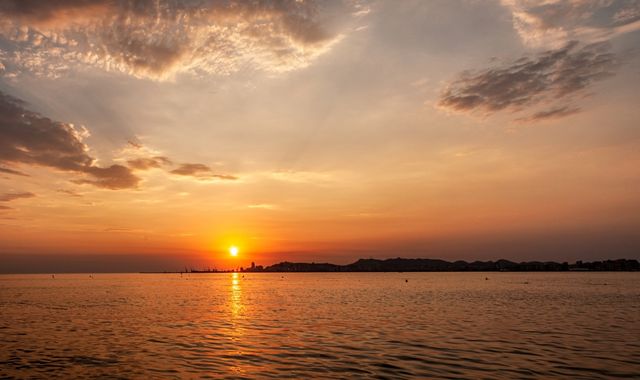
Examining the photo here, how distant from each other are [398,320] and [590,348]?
2443 centimetres

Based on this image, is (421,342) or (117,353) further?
(421,342)

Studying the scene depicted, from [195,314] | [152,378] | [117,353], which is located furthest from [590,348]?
[195,314]

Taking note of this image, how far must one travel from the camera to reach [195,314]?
230ft

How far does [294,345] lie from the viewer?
132 feet

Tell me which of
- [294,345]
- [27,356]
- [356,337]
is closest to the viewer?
[27,356]

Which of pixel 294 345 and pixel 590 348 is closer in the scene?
pixel 590 348

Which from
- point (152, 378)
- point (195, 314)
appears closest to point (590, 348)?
point (152, 378)

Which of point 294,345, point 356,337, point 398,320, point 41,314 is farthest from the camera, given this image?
point 41,314

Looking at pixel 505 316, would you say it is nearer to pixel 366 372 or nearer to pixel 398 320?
pixel 398 320

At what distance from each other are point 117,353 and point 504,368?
30.2 meters

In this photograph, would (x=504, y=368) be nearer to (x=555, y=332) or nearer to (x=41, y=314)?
(x=555, y=332)

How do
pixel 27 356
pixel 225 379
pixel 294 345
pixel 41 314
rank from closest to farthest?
pixel 225 379 < pixel 27 356 < pixel 294 345 < pixel 41 314

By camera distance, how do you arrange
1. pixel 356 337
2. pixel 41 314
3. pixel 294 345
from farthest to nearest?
pixel 41 314 → pixel 356 337 → pixel 294 345

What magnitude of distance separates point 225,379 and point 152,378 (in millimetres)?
4857
